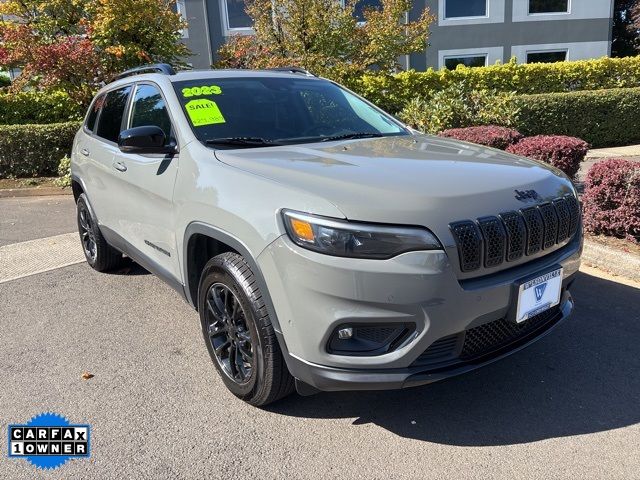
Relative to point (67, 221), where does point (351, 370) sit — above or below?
above

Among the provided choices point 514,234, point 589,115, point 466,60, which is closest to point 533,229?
point 514,234

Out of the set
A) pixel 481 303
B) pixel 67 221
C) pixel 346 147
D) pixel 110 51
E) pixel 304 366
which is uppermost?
pixel 110 51

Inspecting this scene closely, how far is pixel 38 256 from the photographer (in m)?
5.77

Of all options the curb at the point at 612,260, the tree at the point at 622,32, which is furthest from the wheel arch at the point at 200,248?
the tree at the point at 622,32

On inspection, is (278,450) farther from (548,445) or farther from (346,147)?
(346,147)

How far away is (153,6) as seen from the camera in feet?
31.7

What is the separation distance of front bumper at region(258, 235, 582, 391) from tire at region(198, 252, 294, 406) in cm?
14

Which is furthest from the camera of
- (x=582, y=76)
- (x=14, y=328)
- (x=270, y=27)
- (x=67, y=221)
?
(x=582, y=76)

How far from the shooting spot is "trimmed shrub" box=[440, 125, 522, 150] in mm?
6914

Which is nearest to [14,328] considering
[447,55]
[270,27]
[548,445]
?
[548,445]

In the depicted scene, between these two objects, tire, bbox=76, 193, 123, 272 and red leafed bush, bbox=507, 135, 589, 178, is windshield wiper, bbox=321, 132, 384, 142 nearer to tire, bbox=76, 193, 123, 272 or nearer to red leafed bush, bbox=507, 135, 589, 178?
tire, bbox=76, 193, 123, 272

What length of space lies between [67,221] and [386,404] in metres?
6.11

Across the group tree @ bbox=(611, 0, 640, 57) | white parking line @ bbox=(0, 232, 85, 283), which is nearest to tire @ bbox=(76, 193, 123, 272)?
white parking line @ bbox=(0, 232, 85, 283)

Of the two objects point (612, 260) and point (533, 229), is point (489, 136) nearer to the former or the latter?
point (612, 260)
